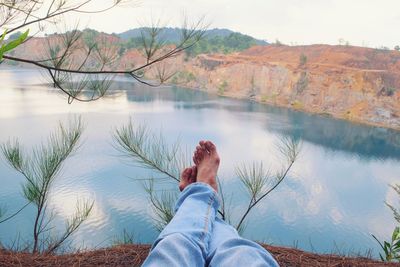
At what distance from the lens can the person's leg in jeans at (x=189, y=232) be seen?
568mm

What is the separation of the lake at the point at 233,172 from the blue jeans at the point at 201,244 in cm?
104

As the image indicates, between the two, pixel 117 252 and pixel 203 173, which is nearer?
pixel 117 252

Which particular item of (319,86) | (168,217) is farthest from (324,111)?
(168,217)

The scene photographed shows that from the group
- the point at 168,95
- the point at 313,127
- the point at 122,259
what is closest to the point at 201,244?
the point at 122,259

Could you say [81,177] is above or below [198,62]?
below

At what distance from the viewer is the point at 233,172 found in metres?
5.58

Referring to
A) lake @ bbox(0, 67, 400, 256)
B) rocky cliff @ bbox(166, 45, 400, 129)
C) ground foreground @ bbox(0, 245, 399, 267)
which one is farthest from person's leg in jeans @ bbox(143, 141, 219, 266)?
rocky cliff @ bbox(166, 45, 400, 129)

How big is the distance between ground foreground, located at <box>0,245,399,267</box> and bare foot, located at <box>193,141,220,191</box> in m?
0.29

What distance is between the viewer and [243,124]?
30.2ft

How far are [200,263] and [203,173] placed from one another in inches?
25.7

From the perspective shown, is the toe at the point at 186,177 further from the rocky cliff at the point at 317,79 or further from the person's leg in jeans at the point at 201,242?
the rocky cliff at the point at 317,79

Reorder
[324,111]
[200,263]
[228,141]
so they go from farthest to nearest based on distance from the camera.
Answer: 1. [324,111]
2. [228,141]
3. [200,263]

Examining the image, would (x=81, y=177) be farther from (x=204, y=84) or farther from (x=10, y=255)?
(x=204, y=84)

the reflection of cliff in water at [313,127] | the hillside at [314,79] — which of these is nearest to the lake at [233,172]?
the reflection of cliff in water at [313,127]
